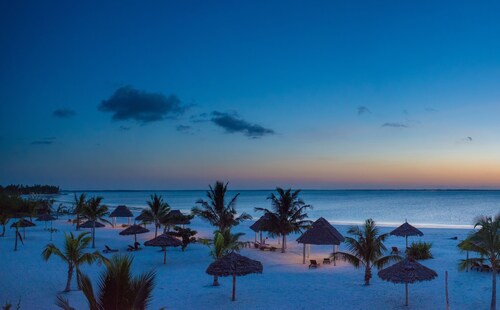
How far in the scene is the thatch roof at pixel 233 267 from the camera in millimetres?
13539

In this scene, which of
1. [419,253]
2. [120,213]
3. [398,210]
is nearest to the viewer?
[419,253]

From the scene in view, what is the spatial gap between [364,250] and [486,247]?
15.9ft

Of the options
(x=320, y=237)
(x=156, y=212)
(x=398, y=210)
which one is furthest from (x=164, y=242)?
(x=398, y=210)

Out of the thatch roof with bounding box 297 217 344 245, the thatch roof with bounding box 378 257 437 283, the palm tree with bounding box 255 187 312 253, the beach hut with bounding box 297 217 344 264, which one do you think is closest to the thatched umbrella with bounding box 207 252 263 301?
the thatch roof with bounding box 378 257 437 283

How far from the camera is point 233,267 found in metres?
13.6

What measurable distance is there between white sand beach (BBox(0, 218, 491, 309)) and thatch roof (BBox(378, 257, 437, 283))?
3.37 feet

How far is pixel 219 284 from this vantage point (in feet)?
51.4

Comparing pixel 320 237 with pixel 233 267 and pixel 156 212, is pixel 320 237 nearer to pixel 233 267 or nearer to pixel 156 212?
pixel 233 267

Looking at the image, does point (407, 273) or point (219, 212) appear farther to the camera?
point (219, 212)

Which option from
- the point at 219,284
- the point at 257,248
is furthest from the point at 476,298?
the point at 257,248

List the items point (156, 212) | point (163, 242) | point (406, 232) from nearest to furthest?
point (163, 242) → point (406, 232) → point (156, 212)

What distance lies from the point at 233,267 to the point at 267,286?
2.76 meters

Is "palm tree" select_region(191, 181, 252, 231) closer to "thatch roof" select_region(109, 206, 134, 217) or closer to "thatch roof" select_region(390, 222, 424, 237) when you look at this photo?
"thatch roof" select_region(390, 222, 424, 237)

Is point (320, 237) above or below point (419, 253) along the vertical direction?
above
